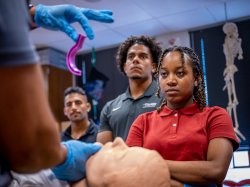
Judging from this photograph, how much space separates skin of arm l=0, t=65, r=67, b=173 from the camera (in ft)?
1.51

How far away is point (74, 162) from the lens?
2.36 feet

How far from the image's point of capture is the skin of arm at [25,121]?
0.46 m

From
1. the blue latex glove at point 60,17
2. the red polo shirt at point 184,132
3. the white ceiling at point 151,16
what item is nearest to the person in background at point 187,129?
the red polo shirt at point 184,132

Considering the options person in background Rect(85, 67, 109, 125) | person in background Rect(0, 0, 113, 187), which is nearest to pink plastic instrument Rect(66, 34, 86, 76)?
person in background Rect(0, 0, 113, 187)

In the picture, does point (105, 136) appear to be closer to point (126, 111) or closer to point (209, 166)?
point (126, 111)

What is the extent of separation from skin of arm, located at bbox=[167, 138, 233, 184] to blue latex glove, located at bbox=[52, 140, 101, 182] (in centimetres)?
44

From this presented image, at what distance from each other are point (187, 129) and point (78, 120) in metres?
1.87

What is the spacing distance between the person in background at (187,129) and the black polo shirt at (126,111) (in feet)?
1.83

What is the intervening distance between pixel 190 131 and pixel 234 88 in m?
2.62

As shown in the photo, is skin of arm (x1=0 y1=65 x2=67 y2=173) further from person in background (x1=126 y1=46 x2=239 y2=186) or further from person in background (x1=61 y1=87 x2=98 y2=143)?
person in background (x1=61 y1=87 x2=98 y2=143)

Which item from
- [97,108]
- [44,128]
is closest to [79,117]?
[97,108]

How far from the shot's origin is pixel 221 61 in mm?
3812

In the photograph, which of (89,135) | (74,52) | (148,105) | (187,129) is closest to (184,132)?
(187,129)

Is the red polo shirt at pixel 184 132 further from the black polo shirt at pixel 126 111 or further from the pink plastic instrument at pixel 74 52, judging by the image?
the black polo shirt at pixel 126 111
